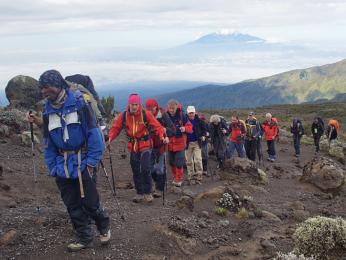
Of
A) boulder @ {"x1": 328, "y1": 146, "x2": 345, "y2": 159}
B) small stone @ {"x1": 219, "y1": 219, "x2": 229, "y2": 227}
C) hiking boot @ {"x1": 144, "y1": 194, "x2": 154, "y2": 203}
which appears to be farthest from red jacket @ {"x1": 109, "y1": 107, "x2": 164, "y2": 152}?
boulder @ {"x1": 328, "y1": 146, "x2": 345, "y2": 159}

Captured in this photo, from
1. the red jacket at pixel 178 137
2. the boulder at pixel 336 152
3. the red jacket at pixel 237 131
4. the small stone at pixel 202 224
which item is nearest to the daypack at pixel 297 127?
the boulder at pixel 336 152

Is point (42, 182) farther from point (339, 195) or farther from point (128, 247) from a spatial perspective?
point (339, 195)

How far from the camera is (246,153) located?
20312mm

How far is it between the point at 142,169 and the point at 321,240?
4.26 metres

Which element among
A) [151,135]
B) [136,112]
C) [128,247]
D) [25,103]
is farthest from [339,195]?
[25,103]

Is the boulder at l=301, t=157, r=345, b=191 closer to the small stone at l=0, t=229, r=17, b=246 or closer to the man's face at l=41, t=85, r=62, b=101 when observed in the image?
the small stone at l=0, t=229, r=17, b=246

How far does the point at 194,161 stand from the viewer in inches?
604

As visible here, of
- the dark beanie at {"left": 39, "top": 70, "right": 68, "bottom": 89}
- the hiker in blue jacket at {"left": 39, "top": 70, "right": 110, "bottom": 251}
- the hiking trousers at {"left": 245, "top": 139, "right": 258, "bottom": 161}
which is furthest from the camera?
Answer: the hiking trousers at {"left": 245, "top": 139, "right": 258, "bottom": 161}

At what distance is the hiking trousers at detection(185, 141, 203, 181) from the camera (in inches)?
592

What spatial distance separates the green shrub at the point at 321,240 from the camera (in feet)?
26.1

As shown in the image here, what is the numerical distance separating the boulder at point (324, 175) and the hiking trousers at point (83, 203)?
33.8 feet

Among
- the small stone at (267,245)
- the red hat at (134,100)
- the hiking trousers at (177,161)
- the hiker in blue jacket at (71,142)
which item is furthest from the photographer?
the hiking trousers at (177,161)

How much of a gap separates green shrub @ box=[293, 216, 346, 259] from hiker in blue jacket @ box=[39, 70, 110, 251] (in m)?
3.55

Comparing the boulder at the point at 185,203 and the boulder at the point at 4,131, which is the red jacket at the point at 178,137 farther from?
the boulder at the point at 4,131
